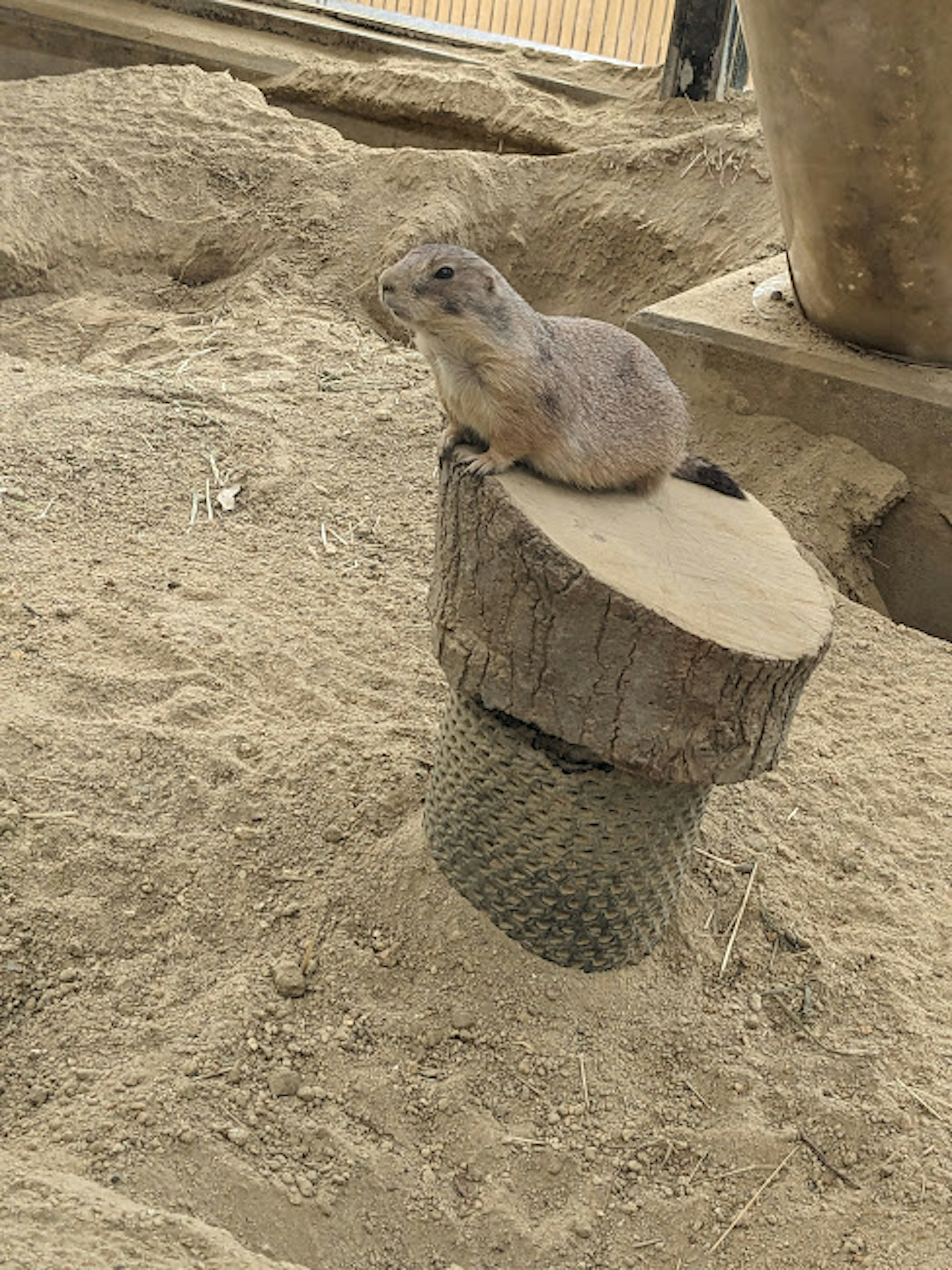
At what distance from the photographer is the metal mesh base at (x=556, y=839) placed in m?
2.55

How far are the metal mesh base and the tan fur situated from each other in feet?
1.68

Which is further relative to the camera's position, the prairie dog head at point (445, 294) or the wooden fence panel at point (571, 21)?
the wooden fence panel at point (571, 21)

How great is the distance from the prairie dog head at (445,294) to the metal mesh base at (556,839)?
0.73 m

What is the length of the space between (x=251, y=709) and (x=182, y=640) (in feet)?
1.10

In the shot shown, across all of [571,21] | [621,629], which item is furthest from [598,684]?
[571,21]

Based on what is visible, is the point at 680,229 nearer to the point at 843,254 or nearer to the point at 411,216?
the point at 411,216

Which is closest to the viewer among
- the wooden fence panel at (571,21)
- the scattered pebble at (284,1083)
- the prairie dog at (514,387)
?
the scattered pebble at (284,1083)

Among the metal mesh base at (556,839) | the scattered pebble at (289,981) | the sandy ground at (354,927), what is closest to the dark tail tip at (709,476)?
the metal mesh base at (556,839)

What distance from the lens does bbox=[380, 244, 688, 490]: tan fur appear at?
2.56 m

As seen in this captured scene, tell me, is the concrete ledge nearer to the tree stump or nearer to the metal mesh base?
the tree stump

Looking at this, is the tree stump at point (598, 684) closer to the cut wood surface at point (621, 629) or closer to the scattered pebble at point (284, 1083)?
the cut wood surface at point (621, 629)

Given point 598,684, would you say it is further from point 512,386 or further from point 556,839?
point 512,386

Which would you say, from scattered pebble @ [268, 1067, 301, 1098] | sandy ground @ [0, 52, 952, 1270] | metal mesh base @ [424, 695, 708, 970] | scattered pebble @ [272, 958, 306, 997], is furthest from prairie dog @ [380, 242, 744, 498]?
scattered pebble @ [268, 1067, 301, 1098]

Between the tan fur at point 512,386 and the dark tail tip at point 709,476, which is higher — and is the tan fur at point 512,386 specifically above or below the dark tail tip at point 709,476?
above
